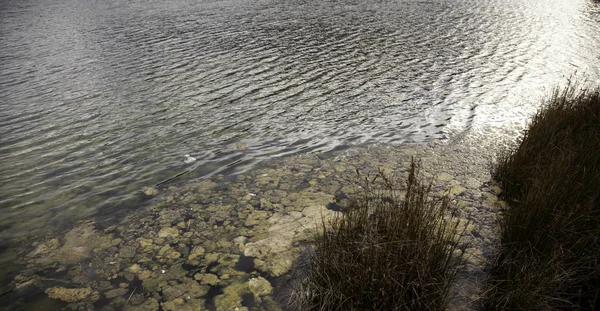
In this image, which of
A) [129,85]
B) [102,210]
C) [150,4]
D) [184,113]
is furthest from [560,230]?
[150,4]

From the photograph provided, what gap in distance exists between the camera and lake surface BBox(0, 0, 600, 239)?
7617mm

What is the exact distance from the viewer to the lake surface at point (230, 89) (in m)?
7.62

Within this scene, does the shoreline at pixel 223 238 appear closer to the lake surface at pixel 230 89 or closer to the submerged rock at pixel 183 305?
the submerged rock at pixel 183 305

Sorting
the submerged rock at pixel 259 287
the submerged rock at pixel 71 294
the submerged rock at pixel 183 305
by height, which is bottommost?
the submerged rock at pixel 259 287

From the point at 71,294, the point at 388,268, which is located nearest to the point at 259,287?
the point at 388,268

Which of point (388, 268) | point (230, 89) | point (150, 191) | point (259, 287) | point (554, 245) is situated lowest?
point (259, 287)

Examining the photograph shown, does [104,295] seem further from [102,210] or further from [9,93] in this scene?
[9,93]

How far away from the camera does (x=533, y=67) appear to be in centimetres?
1445

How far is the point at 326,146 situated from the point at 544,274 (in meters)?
5.24

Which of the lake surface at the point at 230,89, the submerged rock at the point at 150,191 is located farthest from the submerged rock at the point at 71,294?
the submerged rock at the point at 150,191

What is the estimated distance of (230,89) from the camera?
12.3 meters

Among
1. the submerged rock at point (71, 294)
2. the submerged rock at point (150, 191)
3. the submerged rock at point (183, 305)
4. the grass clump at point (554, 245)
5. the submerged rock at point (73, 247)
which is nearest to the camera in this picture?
the grass clump at point (554, 245)

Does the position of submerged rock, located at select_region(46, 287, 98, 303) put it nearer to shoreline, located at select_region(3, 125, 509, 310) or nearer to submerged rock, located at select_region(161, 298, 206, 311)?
shoreline, located at select_region(3, 125, 509, 310)

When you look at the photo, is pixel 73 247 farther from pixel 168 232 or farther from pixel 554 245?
pixel 554 245
